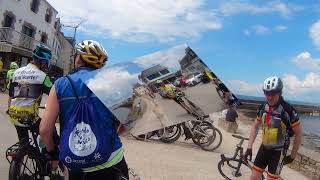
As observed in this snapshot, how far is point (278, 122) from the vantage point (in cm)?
594

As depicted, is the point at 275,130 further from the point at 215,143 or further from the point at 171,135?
the point at 215,143

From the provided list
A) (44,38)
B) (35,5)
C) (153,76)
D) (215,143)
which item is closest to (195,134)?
(215,143)

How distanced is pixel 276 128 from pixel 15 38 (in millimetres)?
31569

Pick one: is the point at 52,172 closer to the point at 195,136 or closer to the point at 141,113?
the point at 141,113

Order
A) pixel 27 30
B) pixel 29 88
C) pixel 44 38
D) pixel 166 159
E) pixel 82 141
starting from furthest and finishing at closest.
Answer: pixel 44 38, pixel 27 30, pixel 166 159, pixel 29 88, pixel 82 141

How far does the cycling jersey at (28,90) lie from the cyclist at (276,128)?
2.79m

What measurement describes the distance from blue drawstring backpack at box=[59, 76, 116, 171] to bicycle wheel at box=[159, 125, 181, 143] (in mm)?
10338

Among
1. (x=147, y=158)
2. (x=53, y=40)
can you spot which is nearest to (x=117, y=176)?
(x=147, y=158)

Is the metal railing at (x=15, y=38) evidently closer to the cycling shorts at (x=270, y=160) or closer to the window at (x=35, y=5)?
the window at (x=35, y=5)

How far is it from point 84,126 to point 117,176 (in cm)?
47

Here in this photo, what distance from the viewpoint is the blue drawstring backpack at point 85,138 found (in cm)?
308

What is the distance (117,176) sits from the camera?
3.30 meters

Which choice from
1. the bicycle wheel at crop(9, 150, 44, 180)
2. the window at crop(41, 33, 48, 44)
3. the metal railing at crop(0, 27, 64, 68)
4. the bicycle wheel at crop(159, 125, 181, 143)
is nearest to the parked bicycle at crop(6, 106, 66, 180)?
the bicycle wheel at crop(9, 150, 44, 180)

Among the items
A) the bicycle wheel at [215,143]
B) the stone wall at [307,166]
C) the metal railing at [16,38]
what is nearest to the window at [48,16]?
the metal railing at [16,38]
